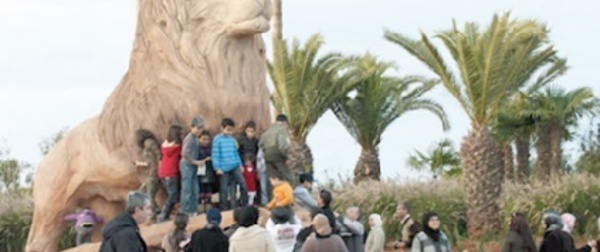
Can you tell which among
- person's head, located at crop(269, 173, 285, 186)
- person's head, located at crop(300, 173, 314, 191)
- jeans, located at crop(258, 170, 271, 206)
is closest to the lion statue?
jeans, located at crop(258, 170, 271, 206)

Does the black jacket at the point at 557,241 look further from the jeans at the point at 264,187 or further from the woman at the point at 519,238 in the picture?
Answer: the jeans at the point at 264,187

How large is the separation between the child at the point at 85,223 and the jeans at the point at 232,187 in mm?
1802

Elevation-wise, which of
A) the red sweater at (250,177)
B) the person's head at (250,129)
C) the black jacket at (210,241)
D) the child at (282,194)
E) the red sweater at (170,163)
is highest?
the person's head at (250,129)

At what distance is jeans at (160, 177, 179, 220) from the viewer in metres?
15.3

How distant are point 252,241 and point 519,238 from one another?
2.89 m

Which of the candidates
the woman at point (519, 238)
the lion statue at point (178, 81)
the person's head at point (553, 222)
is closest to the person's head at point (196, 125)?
the lion statue at point (178, 81)

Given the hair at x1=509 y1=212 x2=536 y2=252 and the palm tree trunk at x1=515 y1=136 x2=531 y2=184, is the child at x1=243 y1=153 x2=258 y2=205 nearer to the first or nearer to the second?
the hair at x1=509 y1=212 x2=536 y2=252

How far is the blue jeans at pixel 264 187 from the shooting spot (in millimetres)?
15391

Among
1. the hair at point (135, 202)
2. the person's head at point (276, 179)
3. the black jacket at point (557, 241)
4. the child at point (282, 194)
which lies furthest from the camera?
the person's head at point (276, 179)

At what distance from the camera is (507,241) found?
39.9ft

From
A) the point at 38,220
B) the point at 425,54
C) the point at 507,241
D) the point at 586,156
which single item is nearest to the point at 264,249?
the point at 507,241

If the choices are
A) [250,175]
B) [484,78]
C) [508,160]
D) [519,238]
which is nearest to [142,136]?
[250,175]

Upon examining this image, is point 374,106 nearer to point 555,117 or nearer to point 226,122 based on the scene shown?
point 555,117

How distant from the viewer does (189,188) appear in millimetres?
15039
